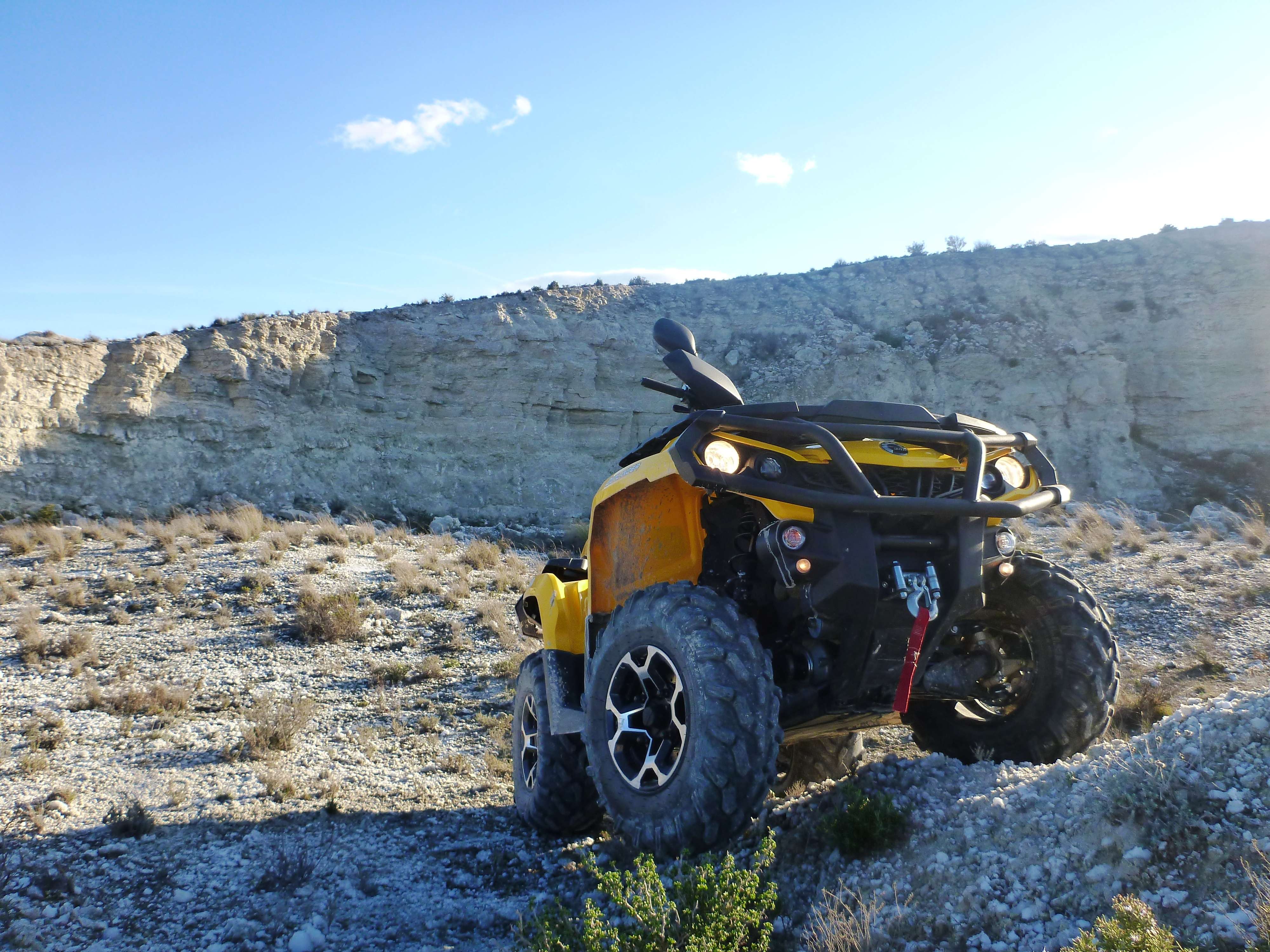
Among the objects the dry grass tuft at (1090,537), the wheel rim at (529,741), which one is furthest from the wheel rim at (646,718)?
the dry grass tuft at (1090,537)

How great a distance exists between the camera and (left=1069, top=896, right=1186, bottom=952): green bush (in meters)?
2.07

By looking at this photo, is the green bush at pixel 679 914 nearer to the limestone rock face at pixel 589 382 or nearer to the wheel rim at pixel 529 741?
the wheel rim at pixel 529 741

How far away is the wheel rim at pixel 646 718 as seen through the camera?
11.1 ft

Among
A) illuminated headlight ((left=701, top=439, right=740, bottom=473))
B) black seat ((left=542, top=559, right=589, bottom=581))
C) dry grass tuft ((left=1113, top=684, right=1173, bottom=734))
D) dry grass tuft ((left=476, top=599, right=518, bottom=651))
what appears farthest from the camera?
dry grass tuft ((left=476, top=599, right=518, bottom=651))

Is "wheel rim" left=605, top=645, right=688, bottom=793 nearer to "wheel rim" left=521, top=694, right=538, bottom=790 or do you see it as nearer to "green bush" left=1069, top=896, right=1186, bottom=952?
"wheel rim" left=521, top=694, right=538, bottom=790

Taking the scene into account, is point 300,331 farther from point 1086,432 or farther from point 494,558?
point 1086,432

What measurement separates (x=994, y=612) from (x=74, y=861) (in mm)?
4731

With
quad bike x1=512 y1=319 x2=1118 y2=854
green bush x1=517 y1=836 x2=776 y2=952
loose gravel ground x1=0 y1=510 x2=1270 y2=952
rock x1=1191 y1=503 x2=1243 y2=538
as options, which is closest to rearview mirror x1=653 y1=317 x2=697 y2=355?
quad bike x1=512 y1=319 x2=1118 y2=854

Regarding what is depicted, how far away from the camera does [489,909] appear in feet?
12.8

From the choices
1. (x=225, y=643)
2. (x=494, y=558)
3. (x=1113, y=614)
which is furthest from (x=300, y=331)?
(x=1113, y=614)

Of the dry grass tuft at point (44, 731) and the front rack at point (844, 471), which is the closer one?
the front rack at point (844, 471)

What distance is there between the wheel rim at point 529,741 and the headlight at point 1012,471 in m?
2.77

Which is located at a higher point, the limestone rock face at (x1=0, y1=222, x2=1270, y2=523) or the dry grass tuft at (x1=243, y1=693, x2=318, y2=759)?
the limestone rock face at (x1=0, y1=222, x2=1270, y2=523)

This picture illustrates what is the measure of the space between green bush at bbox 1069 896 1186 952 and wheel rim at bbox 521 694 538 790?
3.11 m
